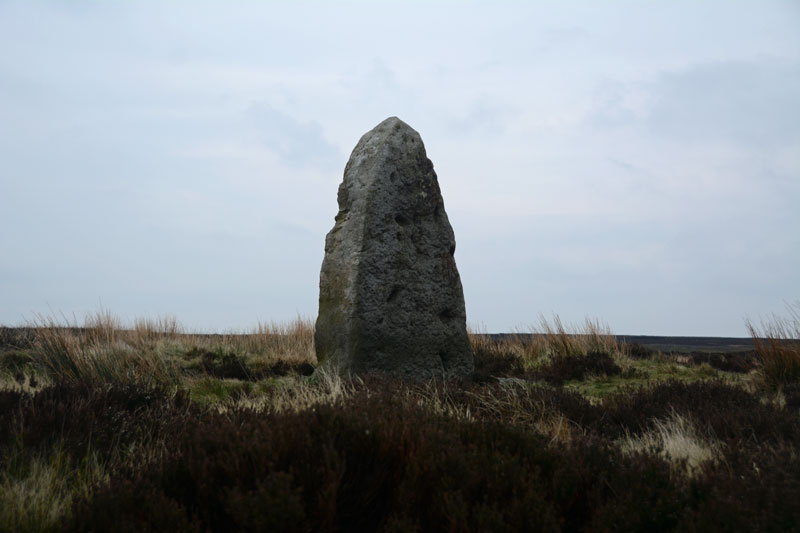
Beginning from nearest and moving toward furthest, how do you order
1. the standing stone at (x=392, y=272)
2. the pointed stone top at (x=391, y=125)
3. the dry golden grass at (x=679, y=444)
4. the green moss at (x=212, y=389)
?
the dry golden grass at (x=679, y=444)
the standing stone at (x=392, y=272)
the green moss at (x=212, y=389)
the pointed stone top at (x=391, y=125)

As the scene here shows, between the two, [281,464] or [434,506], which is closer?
[434,506]

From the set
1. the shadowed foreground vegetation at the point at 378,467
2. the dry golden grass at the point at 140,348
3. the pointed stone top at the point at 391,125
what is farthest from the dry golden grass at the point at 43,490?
the pointed stone top at the point at 391,125

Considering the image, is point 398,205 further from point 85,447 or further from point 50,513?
point 50,513

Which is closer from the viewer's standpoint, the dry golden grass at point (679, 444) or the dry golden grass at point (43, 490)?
the dry golden grass at point (43, 490)

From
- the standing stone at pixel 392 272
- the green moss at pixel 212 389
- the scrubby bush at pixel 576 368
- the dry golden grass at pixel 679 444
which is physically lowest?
the dry golden grass at pixel 679 444

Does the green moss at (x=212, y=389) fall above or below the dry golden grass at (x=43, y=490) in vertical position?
above

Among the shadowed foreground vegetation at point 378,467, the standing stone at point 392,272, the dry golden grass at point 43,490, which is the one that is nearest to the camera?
the shadowed foreground vegetation at point 378,467

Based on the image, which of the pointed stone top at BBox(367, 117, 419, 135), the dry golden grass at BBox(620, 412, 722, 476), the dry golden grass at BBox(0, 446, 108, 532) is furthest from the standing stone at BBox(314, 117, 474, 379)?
the dry golden grass at BBox(0, 446, 108, 532)

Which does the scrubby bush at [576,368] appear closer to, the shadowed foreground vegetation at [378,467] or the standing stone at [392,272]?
the standing stone at [392,272]

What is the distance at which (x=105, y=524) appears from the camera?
2471 mm

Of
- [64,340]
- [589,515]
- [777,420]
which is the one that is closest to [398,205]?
[777,420]

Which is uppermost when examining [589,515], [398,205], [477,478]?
[398,205]

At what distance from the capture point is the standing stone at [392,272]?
6.73 metres

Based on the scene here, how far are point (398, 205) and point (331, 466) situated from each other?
4614 mm
